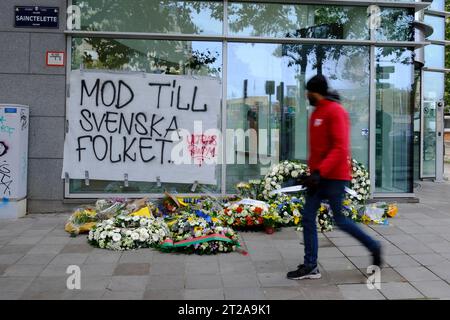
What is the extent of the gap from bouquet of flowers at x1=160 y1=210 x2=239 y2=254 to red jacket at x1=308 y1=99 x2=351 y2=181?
5.45 ft

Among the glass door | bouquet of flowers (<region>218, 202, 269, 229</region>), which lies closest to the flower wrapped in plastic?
bouquet of flowers (<region>218, 202, 269, 229</region>)

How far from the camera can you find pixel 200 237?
245 inches

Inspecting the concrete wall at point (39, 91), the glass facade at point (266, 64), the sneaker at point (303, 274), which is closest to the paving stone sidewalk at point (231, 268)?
the sneaker at point (303, 274)

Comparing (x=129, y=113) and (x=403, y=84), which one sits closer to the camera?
(x=129, y=113)

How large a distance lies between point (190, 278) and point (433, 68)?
1101 cm

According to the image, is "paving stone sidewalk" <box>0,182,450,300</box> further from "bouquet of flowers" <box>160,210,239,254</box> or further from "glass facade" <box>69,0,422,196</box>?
"glass facade" <box>69,0,422,196</box>

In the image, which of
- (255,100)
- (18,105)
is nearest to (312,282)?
(255,100)

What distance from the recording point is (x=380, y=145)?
30.4 ft

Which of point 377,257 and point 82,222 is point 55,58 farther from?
point 377,257

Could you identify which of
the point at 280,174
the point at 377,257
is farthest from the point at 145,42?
the point at 377,257

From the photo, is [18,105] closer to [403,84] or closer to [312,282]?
[312,282]

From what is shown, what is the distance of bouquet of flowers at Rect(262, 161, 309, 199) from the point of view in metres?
8.01

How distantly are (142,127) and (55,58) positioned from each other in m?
1.67

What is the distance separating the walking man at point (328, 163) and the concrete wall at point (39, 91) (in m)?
4.63
